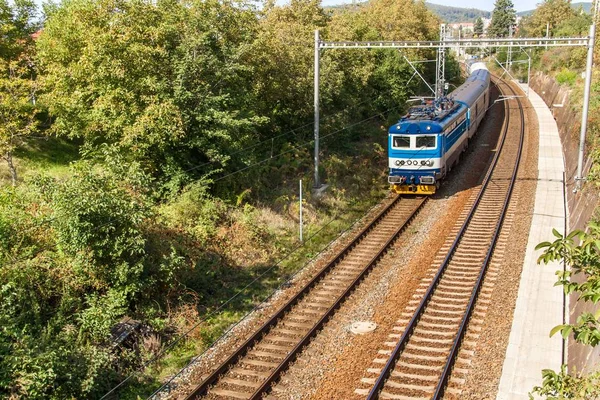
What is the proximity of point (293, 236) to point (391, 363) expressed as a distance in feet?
26.7

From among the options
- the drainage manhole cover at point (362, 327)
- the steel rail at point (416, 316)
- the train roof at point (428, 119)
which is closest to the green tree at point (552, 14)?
the train roof at point (428, 119)

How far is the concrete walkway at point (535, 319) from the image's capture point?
1059 centimetres

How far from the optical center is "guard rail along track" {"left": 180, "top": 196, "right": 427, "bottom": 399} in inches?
421

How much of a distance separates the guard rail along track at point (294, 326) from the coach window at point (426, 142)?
13.5 feet

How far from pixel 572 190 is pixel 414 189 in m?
6.70

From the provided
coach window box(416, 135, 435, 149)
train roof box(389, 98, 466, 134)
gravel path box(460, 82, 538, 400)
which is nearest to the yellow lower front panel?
coach window box(416, 135, 435, 149)

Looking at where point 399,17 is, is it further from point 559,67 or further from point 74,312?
point 74,312

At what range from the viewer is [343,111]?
29609 mm

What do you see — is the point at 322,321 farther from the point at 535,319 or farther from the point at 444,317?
the point at 535,319

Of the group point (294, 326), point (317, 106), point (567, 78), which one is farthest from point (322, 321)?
point (567, 78)

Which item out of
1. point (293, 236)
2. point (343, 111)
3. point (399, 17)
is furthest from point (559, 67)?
point (293, 236)

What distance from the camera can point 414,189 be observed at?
73.9ft

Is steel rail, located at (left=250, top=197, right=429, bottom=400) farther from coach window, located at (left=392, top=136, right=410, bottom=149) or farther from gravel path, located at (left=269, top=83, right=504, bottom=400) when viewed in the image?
coach window, located at (left=392, top=136, right=410, bottom=149)

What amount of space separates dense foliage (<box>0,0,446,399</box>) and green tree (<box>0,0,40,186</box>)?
113mm
